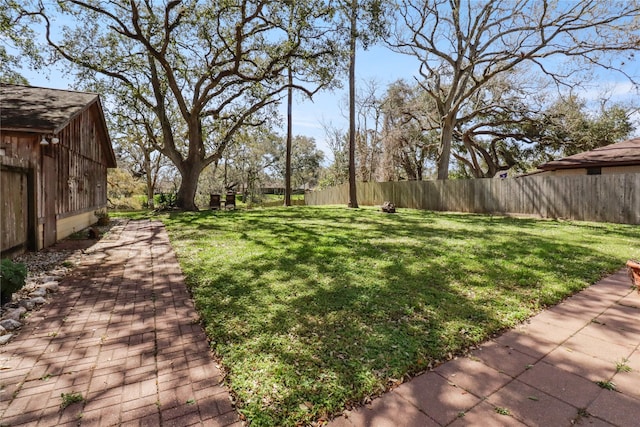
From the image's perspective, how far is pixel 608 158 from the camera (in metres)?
13.5

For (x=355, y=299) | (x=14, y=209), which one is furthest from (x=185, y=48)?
(x=355, y=299)

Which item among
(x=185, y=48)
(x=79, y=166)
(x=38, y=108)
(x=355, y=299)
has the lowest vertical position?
(x=355, y=299)

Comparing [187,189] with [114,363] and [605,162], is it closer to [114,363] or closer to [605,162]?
[114,363]

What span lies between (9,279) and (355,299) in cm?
377

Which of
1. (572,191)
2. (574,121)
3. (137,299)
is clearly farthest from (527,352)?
(574,121)

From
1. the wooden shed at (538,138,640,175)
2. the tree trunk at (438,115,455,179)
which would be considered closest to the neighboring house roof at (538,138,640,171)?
the wooden shed at (538,138,640,175)

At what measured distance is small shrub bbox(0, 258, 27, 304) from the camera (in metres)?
3.38

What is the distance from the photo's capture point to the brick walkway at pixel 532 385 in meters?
1.84

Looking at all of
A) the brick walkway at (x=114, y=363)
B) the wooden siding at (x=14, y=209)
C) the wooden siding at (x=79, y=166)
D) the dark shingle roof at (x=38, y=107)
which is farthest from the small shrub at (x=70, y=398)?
the wooden siding at (x=79, y=166)

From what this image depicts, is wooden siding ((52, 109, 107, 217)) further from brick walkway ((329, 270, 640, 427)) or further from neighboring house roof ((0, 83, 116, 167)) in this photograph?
brick walkway ((329, 270, 640, 427))

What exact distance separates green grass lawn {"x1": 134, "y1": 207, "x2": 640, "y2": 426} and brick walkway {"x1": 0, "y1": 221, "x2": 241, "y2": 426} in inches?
8.5

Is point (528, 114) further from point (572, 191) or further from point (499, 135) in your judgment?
point (572, 191)

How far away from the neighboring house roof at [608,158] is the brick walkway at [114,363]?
16.9m

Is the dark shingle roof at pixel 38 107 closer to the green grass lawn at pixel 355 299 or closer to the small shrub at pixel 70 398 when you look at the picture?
the green grass lawn at pixel 355 299
